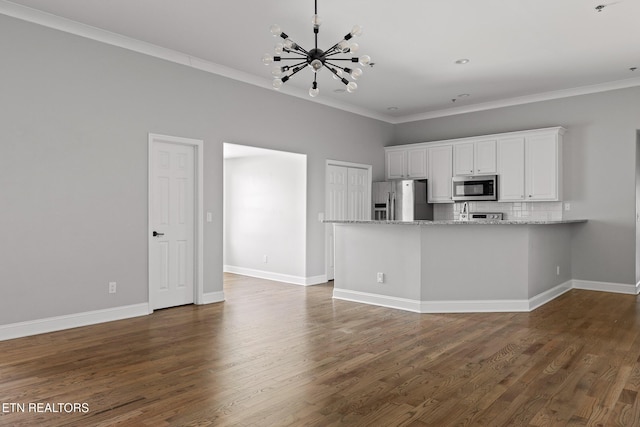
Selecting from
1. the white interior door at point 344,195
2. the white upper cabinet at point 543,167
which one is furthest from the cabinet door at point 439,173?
the white upper cabinet at point 543,167

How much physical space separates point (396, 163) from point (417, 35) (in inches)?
153

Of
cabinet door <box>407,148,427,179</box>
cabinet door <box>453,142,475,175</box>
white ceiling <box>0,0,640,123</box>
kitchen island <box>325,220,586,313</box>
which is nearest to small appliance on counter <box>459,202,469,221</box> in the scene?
cabinet door <box>453,142,475,175</box>

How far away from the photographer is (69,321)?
14.6 ft

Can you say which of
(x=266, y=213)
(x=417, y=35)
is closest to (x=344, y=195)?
(x=266, y=213)

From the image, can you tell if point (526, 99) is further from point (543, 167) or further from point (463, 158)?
point (463, 158)

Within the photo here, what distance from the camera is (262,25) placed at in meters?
4.52

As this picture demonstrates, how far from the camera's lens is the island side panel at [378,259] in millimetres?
5223

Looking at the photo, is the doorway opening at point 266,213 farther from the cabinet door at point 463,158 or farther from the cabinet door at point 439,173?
the cabinet door at point 463,158

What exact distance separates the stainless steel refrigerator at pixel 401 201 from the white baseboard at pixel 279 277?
1757 millimetres

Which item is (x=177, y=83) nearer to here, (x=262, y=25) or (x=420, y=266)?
(x=262, y=25)

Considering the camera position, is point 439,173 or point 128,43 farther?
point 439,173

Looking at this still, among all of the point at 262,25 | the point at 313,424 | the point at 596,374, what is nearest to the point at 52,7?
the point at 262,25

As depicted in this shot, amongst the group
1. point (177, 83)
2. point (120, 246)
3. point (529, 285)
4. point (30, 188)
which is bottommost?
point (529, 285)

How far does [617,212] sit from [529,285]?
7.92 feet
